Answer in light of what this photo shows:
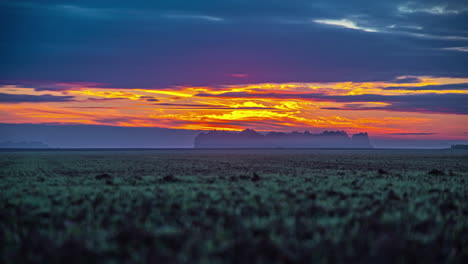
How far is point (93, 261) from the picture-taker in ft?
22.8

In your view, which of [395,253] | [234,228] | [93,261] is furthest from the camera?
[234,228]

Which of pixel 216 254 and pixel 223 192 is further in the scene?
pixel 223 192

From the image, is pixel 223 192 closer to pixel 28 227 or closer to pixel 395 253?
pixel 28 227

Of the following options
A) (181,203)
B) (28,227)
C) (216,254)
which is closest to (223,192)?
(181,203)

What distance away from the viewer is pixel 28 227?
9883 mm

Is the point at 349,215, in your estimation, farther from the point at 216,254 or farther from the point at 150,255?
the point at 150,255

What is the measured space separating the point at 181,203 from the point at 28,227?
4854mm

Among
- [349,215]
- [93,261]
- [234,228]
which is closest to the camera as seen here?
[93,261]

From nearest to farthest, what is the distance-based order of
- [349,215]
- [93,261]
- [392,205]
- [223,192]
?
[93,261], [349,215], [392,205], [223,192]

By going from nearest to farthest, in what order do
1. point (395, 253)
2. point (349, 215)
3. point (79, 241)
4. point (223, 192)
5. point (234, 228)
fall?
point (395, 253) < point (79, 241) < point (234, 228) < point (349, 215) < point (223, 192)

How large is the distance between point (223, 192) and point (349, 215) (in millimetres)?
6326

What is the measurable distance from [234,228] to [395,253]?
365 centimetres

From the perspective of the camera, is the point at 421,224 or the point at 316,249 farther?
the point at 421,224

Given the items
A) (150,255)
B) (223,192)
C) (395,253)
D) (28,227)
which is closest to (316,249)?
(395,253)
